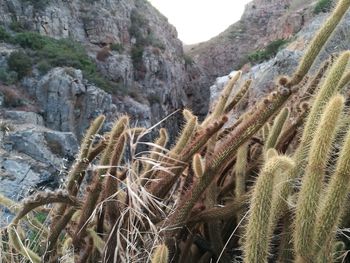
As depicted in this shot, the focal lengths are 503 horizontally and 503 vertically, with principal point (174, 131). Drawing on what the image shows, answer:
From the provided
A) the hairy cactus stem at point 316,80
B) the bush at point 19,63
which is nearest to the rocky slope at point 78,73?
the bush at point 19,63

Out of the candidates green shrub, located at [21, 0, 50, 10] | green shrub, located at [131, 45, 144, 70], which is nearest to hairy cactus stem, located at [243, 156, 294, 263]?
green shrub, located at [21, 0, 50, 10]

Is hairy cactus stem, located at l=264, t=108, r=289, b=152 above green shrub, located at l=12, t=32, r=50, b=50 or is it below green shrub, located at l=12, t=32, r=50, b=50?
above

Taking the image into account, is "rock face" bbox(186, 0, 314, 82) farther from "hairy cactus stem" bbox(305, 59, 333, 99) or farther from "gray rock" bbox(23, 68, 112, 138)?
"hairy cactus stem" bbox(305, 59, 333, 99)

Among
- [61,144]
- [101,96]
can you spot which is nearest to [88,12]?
[101,96]

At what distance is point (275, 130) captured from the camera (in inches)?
63.1

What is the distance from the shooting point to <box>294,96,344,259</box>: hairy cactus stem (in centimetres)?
112

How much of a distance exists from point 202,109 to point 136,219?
39.0 m

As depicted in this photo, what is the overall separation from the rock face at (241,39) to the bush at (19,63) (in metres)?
23.5

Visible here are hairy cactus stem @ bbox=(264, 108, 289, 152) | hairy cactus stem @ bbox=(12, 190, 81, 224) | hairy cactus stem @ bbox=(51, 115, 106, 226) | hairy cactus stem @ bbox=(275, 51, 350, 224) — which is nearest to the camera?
hairy cactus stem @ bbox=(275, 51, 350, 224)

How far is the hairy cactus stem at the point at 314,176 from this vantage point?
3.67ft

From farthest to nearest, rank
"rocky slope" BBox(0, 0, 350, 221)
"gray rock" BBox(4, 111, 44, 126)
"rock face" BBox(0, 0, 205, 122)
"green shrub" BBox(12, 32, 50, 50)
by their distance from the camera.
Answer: "rock face" BBox(0, 0, 205, 122)
"green shrub" BBox(12, 32, 50, 50)
"gray rock" BBox(4, 111, 44, 126)
"rocky slope" BBox(0, 0, 350, 221)

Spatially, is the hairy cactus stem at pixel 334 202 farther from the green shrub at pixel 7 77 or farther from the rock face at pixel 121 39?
the rock face at pixel 121 39

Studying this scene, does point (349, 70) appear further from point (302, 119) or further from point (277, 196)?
point (277, 196)

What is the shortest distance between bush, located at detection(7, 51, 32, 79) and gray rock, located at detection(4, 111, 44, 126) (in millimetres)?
3450
